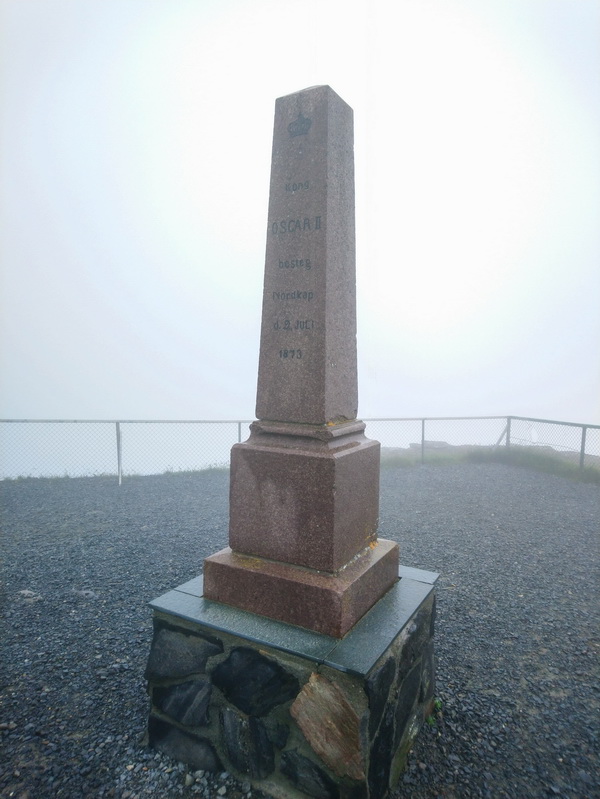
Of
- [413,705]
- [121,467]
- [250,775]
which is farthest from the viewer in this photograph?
[121,467]

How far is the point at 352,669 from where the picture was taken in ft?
6.64

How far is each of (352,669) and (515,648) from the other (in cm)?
201

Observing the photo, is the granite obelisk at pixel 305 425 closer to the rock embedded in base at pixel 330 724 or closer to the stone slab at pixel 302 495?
the stone slab at pixel 302 495

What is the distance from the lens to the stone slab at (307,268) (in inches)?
98.8

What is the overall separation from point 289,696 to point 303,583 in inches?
19.3

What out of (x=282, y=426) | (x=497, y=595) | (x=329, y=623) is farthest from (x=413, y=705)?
(x=497, y=595)

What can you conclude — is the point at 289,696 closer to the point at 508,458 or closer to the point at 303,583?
the point at 303,583

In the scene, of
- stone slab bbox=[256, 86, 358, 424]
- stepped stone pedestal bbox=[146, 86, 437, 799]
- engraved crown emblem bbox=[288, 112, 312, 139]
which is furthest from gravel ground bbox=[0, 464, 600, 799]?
engraved crown emblem bbox=[288, 112, 312, 139]

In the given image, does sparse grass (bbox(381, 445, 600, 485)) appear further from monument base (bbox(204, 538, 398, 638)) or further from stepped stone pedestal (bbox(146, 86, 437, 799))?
stepped stone pedestal (bbox(146, 86, 437, 799))

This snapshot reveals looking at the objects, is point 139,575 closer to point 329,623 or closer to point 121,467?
point 329,623

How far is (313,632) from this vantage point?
2.35m

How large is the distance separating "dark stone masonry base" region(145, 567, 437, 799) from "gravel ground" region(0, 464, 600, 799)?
143 mm

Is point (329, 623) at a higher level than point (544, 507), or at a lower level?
higher

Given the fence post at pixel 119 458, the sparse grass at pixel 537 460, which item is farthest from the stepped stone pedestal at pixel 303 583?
the sparse grass at pixel 537 460
